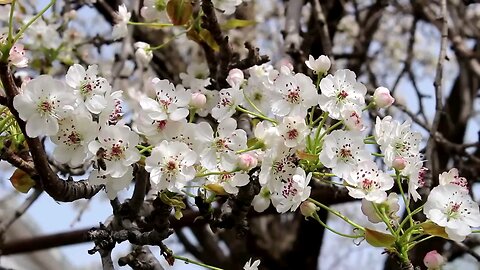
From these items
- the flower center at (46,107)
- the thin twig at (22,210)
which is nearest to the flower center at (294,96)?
the flower center at (46,107)

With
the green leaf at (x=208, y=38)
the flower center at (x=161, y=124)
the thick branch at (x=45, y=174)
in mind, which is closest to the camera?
the thick branch at (x=45, y=174)

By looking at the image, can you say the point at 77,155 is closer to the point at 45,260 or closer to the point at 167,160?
the point at 167,160

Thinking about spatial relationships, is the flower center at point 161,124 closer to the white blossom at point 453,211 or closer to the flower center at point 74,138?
the flower center at point 74,138

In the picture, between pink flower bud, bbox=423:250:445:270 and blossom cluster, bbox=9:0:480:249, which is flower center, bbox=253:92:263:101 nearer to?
blossom cluster, bbox=9:0:480:249

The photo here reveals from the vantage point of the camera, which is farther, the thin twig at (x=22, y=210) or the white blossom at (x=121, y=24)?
the thin twig at (x=22, y=210)

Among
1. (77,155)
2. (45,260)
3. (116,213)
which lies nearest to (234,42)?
(116,213)

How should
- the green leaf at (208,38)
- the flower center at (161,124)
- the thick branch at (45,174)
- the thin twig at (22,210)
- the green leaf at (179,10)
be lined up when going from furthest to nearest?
1. the thin twig at (22,210)
2. the green leaf at (208,38)
3. the green leaf at (179,10)
4. the flower center at (161,124)
5. the thick branch at (45,174)

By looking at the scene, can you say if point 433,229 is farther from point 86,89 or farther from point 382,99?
point 86,89
